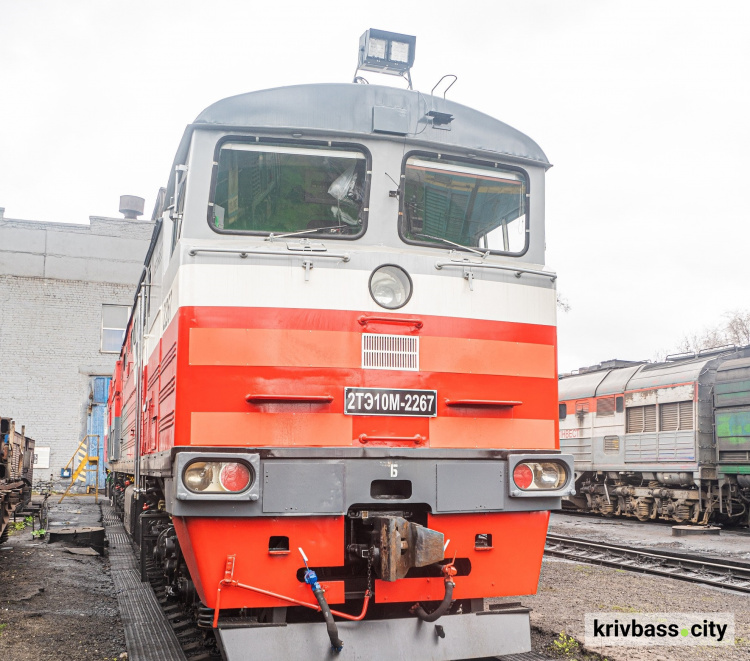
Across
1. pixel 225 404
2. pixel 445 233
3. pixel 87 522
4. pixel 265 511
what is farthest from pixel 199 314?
pixel 87 522

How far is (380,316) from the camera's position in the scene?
5.00 metres

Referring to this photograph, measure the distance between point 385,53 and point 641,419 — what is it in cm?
1502

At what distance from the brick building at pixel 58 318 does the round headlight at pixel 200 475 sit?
77.0 feet

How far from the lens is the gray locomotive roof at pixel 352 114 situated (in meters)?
5.01

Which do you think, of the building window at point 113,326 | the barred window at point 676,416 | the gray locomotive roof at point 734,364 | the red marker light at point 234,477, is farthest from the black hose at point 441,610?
the building window at point 113,326

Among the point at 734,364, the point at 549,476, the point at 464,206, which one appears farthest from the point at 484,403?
the point at 734,364

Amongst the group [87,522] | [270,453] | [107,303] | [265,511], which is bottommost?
[87,522]

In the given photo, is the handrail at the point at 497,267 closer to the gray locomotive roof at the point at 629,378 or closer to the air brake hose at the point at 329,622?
the air brake hose at the point at 329,622

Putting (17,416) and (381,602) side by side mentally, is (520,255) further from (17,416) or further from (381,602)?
(17,416)

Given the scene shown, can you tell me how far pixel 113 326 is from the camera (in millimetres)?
27344

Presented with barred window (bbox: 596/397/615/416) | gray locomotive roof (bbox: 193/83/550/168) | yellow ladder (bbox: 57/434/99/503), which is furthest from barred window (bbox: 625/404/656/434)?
yellow ladder (bbox: 57/434/99/503)

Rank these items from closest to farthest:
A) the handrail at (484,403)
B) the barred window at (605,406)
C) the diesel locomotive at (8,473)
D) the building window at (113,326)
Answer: the handrail at (484,403) → the diesel locomotive at (8,473) → the barred window at (605,406) → the building window at (113,326)

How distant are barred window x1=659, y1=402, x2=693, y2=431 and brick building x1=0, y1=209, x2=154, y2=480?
1778cm

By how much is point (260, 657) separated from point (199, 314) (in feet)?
6.51
